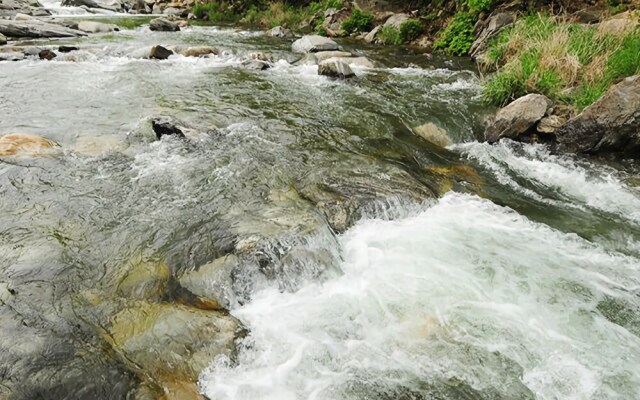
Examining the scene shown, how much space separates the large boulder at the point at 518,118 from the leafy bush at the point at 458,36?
19.6 ft

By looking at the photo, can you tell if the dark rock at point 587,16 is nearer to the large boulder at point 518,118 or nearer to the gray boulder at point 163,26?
the large boulder at point 518,118

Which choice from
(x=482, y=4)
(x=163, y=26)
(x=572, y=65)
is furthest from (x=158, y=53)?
(x=572, y=65)

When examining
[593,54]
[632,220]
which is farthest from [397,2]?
A: [632,220]

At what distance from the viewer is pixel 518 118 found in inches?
288

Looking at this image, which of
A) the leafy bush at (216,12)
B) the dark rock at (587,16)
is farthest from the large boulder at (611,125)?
the leafy bush at (216,12)

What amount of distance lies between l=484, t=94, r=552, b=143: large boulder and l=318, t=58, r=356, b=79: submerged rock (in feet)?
14.2

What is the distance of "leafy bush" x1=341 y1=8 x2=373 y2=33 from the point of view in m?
16.9

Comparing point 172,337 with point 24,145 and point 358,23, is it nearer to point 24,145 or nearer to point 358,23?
point 24,145

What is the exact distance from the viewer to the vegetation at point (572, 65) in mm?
7430

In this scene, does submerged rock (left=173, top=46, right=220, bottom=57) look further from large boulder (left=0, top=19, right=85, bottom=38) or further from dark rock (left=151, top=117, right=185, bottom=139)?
dark rock (left=151, top=117, right=185, bottom=139)

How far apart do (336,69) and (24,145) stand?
23.1 ft

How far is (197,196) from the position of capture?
17.4ft

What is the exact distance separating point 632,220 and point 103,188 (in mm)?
6877

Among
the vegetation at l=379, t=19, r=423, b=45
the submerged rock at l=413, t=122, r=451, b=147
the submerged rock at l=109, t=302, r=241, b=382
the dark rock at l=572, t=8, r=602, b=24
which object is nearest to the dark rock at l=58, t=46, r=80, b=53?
the vegetation at l=379, t=19, r=423, b=45
